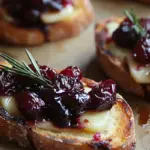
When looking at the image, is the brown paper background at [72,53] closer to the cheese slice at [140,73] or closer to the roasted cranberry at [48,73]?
the cheese slice at [140,73]

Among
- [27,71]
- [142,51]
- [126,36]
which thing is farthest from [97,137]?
[126,36]

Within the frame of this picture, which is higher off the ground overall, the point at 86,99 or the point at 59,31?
the point at 59,31

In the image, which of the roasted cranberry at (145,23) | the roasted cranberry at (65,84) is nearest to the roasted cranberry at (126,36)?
the roasted cranberry at (145,23)

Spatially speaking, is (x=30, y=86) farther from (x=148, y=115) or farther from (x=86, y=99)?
(x=148, y=115)

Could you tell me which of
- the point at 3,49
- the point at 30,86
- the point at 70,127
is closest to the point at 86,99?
the point at 70,127

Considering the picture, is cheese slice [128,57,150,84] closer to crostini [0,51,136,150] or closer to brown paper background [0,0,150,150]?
brown paper background [0,0,150,150]

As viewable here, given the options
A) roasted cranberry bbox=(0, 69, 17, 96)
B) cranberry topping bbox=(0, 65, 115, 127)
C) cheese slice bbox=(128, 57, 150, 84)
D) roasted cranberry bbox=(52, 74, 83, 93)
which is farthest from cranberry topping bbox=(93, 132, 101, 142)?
cheese slice bbox=(128, 57, 150, 84)
